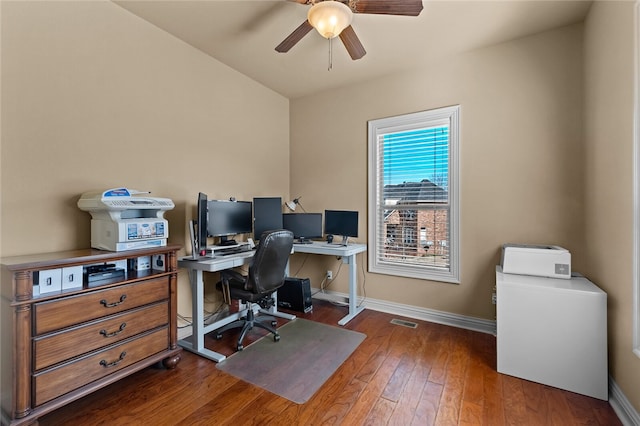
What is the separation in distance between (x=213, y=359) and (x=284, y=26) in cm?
293

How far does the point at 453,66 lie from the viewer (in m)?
2.98

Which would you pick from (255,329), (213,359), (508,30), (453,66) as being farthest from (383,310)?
(508,30)

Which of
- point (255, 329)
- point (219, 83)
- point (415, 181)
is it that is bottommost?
point (255, 329)

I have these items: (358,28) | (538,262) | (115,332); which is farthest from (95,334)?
(538,262)

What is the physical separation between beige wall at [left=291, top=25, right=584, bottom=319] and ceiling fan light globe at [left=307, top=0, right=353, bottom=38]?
1631 mm

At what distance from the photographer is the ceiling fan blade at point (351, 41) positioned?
2.09 m

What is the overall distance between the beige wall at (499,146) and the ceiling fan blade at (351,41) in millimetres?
1164

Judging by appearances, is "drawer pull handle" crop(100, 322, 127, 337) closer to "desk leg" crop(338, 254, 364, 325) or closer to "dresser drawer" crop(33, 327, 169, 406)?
"dresser drawer" crop(33, 327, 169, 406)

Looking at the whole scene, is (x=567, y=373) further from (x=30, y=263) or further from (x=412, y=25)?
(x=30, y=263)

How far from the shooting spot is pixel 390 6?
1.85 meters

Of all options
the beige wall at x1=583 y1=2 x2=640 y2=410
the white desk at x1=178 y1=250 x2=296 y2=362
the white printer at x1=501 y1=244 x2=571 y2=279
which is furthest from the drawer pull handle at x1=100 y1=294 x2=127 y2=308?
the beige wall at x1=583 y1=2 x2=640 y2=410

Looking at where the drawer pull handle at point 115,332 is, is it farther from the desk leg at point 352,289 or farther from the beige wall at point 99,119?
the desk leg at point 352,289

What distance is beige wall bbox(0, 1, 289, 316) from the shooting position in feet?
5.97

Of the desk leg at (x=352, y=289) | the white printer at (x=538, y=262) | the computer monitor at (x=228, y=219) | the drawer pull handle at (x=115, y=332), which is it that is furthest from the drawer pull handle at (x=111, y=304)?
the white printer at (x=538, y=262)
